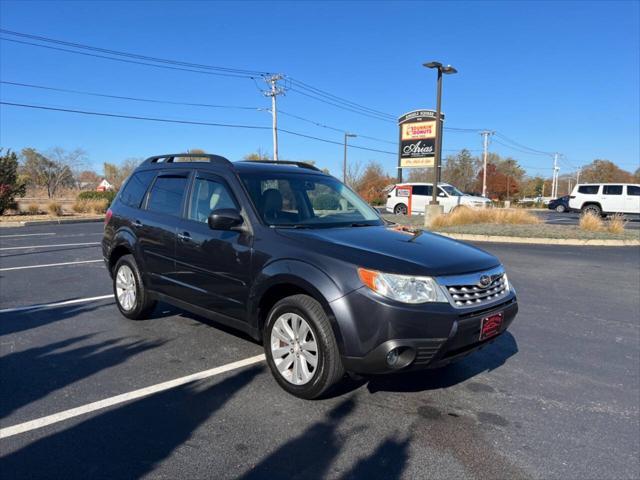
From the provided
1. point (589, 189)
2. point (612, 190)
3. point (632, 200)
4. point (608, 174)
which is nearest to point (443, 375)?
point (612, 190)

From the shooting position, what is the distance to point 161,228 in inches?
185

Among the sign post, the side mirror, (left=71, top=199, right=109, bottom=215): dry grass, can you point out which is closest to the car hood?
the side mirror

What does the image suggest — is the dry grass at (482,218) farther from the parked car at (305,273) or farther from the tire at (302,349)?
the tire at (302,349)

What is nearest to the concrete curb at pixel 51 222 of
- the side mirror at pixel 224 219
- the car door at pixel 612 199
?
the side mirror at pixel 224 219

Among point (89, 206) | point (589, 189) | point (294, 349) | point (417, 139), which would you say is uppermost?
point (417, 139)

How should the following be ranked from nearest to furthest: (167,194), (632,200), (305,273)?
(305,273), (167,194), (632,200)

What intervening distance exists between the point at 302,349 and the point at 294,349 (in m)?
0.09

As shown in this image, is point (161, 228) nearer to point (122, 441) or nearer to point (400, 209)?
point (122, 441)

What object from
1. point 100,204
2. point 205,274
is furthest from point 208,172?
point 100,204

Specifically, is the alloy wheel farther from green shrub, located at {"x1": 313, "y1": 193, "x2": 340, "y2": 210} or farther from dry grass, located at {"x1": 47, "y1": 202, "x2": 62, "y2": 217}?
dry grass, located at {"x1": 47, "y1": 202, "x2": 62, "y2": 217}

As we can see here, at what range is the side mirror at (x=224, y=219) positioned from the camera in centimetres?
A: 368

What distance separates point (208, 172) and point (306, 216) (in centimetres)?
108

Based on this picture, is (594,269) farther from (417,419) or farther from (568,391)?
(417,419)

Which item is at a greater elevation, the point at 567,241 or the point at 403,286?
the point at 403,286
